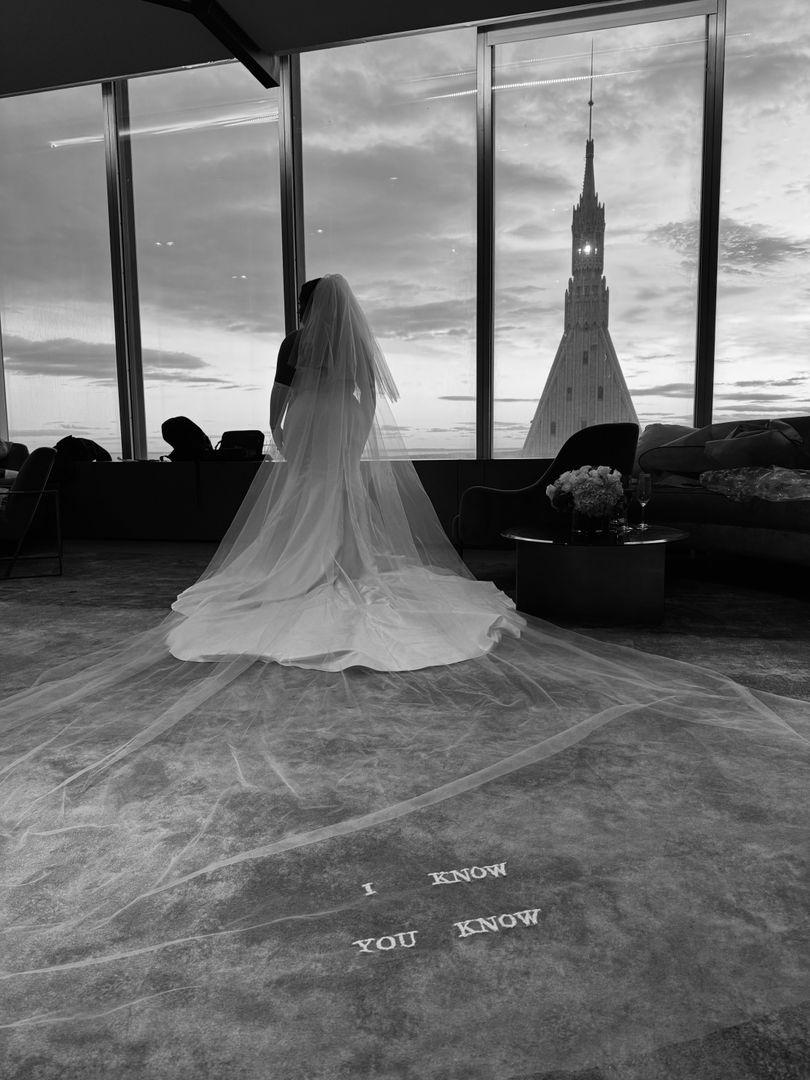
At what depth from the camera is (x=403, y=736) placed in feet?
6.63

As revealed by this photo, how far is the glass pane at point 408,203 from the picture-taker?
6.50 metres

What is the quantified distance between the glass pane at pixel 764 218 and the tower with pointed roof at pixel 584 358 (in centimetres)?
87

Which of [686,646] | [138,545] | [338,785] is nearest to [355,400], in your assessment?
[686,646]

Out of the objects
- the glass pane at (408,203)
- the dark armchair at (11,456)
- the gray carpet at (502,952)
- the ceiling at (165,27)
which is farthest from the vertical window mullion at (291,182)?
the gray carpet at (502,952)

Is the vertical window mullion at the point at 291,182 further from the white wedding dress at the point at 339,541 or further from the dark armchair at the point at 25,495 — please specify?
the white wedding dress at the point at 339,541

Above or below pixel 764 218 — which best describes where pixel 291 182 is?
above

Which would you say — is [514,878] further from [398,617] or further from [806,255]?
[806,255]

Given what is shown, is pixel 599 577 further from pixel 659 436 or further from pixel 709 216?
pixel 709 216

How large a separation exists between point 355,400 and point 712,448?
8.41ft

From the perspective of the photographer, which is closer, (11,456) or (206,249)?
(11,456)

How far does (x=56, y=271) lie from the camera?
747 centimetres

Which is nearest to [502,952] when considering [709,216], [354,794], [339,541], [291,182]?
[354,794]

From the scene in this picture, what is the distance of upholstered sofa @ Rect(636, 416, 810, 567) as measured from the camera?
3953 millimetres

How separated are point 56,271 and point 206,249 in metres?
1.61
